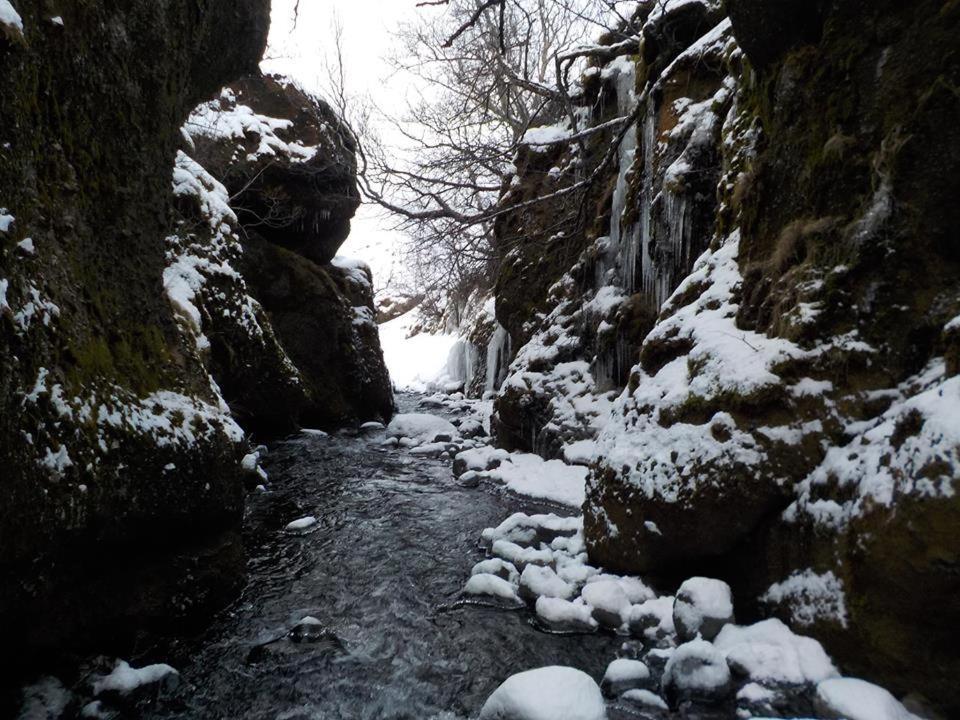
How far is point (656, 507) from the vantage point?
2.99m

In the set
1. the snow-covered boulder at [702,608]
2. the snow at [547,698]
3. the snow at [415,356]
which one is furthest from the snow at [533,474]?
the snow at [415,356]

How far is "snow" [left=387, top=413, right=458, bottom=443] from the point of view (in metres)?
8.99

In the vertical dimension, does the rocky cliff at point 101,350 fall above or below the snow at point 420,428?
above

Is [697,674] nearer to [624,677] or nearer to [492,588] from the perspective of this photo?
[624,677]

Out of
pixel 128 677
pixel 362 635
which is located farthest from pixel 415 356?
pixel 128 677

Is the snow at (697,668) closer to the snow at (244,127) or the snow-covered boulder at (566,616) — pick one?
the snow-covered boulder at (566,616)

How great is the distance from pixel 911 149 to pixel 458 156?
4.85 m

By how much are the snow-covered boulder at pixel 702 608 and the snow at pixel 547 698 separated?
25.7 inches

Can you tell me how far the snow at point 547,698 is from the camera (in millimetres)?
2018

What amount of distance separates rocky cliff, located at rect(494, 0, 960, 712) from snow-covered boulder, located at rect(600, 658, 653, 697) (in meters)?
0.69

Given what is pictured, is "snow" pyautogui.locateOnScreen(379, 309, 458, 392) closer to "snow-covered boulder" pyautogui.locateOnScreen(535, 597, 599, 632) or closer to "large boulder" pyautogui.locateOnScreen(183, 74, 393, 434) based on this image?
"large boulder" pyautogui.locateOnScreen(183, 74, 393, 434)

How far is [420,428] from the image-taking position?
952 centimetres

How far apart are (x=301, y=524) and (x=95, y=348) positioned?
2439 millimetres

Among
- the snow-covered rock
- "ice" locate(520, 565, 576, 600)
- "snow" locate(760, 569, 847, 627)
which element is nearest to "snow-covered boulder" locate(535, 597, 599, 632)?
"ice" locate(520, 565, 576, 600)
